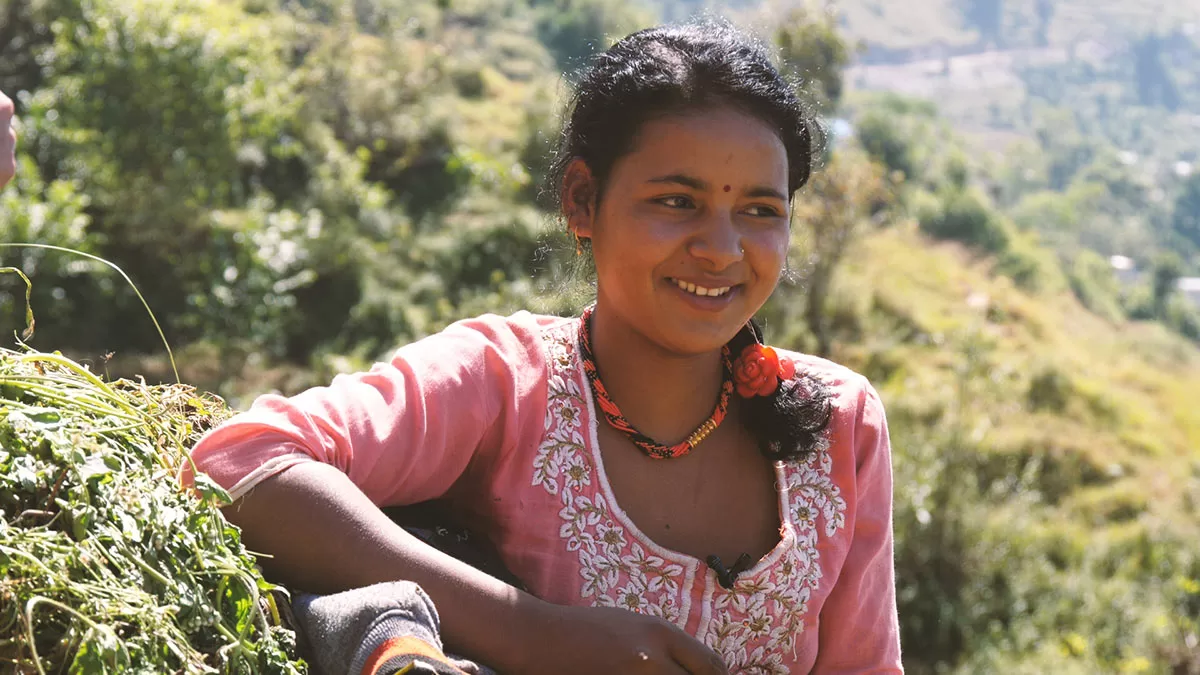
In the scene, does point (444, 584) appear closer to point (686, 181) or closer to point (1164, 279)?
point (686, 181)

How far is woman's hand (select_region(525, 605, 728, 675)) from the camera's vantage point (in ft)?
4.64

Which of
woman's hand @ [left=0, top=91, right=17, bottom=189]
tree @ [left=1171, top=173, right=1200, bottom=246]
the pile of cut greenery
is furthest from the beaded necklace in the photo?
tree @ [left=1171, top=173, right=1200, bottom=246]

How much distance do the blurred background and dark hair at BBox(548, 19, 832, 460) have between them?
0.27m

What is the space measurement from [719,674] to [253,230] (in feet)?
29.3

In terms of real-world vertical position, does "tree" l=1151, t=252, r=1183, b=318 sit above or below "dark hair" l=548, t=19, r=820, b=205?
below

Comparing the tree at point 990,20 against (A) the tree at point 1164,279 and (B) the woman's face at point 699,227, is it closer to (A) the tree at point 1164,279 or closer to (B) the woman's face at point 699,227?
(A) the tree at point 1164,279

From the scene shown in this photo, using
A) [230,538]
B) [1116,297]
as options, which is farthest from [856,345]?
[1116,297]

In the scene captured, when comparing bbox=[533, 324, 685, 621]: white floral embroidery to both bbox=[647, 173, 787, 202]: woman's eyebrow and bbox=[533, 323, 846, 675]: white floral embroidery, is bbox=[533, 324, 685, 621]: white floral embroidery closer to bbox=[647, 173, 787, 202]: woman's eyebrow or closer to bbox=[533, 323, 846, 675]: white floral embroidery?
bbox=[533, 323, 846, 675]: white floral embroidery

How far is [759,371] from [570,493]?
37 cm

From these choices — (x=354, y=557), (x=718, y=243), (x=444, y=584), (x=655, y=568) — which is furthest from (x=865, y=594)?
(x=354, y=557)

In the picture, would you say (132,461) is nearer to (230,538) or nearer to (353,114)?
(230,538)

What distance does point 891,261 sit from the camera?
57.3 feet

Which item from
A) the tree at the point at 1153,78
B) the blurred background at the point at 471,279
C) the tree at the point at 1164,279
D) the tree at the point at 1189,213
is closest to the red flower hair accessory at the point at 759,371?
the blurred background at the point at 471,279

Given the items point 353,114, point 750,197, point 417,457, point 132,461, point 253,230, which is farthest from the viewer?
point 353,114
